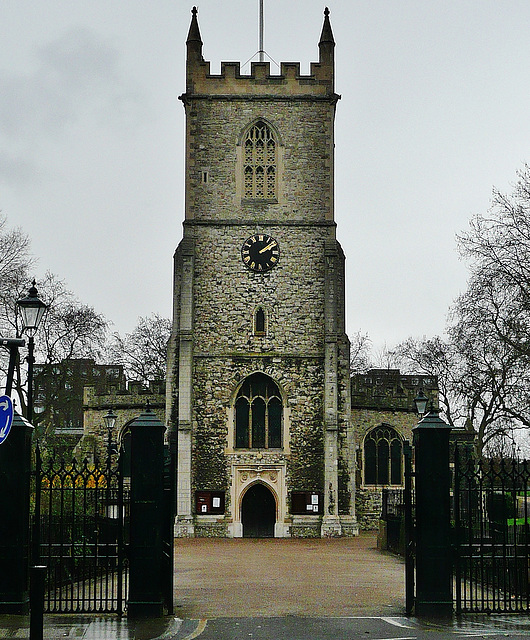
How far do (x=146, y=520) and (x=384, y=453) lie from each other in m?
28.4

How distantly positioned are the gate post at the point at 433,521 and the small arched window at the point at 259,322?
24295 millimetres

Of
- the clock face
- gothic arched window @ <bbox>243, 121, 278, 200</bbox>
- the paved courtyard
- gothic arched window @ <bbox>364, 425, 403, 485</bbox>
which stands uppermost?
gothic arched window @ <bbox>243, 121, 278, 200</bbox>

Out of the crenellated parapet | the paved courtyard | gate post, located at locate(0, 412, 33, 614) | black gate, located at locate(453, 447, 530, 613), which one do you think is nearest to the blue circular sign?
gate post, located at locate(0, 412, 33, 614)

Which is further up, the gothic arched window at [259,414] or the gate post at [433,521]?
the gothic arched window at [259,414]

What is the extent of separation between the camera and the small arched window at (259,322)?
3778 centimetres

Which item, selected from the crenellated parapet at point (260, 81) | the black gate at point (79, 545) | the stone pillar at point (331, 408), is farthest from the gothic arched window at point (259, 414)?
the black gate at point (79, 545)

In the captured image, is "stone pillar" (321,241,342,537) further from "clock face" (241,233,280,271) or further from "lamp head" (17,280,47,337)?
"lamp head" (17,280,47,337)

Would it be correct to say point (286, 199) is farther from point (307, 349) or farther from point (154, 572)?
point (154, 572)

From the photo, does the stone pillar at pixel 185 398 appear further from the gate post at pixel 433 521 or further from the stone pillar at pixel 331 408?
the gate post at pixel 433 521

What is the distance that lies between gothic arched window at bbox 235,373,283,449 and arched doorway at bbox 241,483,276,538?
1.78 m

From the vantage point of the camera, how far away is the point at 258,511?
3769cm

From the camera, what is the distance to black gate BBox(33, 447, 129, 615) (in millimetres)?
13078

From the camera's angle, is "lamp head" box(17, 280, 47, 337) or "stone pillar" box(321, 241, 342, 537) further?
"stone pillar" box(321, 241, 342, 537)

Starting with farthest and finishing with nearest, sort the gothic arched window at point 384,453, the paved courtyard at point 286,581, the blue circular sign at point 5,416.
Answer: the gothic arched window at point 384,453
the paved courtyard at point 286,581
the blue circular sign at point 5,416
